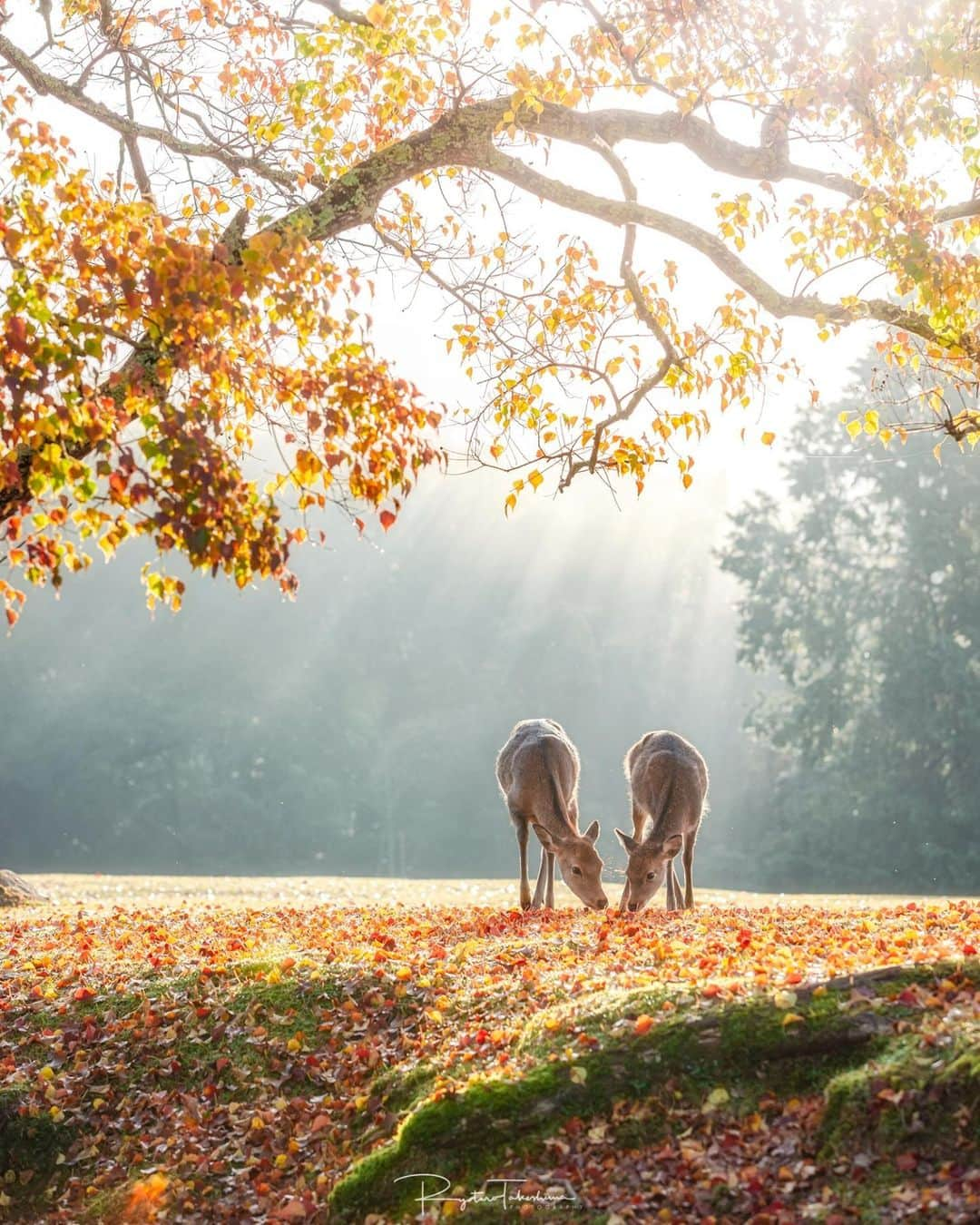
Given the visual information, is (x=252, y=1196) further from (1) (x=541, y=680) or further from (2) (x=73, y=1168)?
(1) (x=541, y=680)

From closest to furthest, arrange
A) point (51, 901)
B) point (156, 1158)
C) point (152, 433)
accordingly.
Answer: point (152, 433)
point (156, 1158)
point (51, 901)

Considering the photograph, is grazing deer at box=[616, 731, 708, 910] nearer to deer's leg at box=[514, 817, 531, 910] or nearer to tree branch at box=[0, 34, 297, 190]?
deer's leg at box=[514, 817, 531, 910]

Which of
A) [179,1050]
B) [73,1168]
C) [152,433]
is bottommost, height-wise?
[73,1168]

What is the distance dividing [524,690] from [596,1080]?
49321 mm

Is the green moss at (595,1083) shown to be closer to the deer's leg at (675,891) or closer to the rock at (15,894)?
the deer's leg at (675,891)

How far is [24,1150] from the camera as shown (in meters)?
8.48

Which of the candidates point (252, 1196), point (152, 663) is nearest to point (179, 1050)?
point (252, 1196)

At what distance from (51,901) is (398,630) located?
124 feet

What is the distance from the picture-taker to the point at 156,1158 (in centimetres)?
811

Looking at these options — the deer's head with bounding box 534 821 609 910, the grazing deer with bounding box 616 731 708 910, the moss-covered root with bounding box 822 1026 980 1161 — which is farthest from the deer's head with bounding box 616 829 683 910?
the moss-covered root with bounding box 822 1026 980 1161

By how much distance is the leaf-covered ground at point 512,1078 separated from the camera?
635cm

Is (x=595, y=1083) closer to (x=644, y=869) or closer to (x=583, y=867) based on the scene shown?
(x=644, y=869)

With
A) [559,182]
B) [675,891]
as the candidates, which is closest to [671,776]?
[675,891]

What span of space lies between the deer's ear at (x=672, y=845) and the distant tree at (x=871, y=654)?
2736cm
